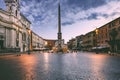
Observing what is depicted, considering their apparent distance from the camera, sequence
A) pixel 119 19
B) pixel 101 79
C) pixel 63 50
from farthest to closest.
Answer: pixel 63 50
pixel 119 19
pixel 101 79

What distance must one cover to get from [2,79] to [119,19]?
61.9m

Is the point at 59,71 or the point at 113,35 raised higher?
the point at 113,35

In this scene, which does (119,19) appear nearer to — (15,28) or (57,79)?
(15,28)

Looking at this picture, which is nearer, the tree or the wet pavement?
the wet pavement

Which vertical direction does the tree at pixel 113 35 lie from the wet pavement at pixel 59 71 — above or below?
above

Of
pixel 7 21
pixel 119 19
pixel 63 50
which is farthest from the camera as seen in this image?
pixel 63 50

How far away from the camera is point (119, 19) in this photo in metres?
67.6

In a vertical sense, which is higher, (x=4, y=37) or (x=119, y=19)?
(x=119, y=19)

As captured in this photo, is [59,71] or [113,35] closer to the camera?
[59,71]

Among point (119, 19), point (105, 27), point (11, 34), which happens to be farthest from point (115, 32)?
point (11, 34)

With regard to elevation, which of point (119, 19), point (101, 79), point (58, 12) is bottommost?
point (101, 79)

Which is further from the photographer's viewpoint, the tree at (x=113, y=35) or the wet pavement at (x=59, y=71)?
the tree at (x=113, y=35)

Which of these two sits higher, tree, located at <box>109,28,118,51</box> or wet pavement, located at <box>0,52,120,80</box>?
tree, located at <box>109,28,118,51</box>

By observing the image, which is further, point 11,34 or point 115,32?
point 11,34
